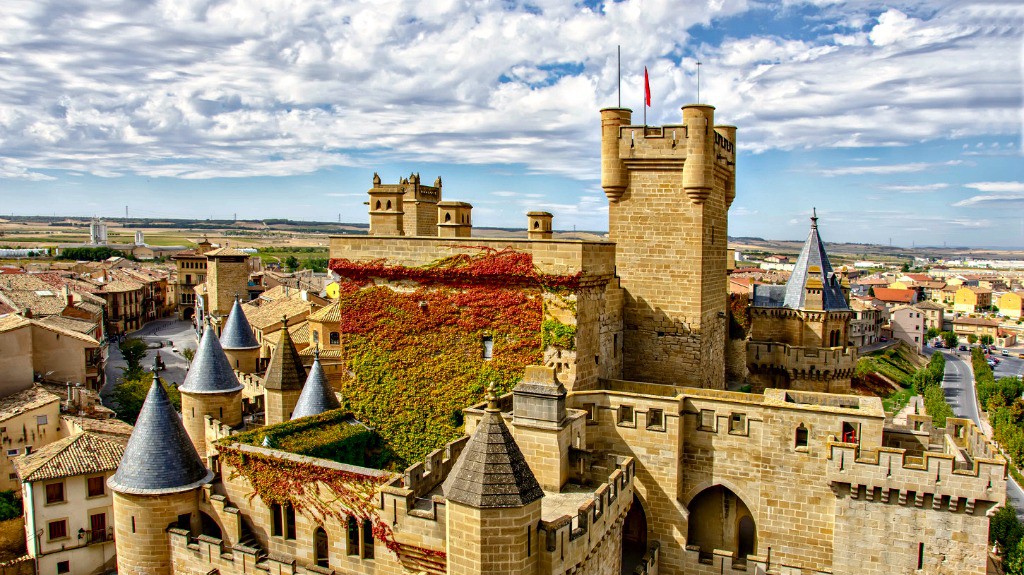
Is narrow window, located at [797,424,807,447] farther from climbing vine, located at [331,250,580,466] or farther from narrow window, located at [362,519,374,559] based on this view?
narrow window, located at [362,519,374,559]

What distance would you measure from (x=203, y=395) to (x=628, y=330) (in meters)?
16.0

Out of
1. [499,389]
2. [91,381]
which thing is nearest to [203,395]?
[499,389]

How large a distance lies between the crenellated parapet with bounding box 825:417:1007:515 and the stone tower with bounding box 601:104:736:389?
6238 millimetres

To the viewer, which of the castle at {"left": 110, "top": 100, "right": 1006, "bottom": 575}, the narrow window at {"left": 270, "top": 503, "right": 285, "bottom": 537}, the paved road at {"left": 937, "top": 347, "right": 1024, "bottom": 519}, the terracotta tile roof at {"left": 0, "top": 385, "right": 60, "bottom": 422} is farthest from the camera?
the paved road at {"left": 937, "top": 347, "right": 1024, "bottom": 519}

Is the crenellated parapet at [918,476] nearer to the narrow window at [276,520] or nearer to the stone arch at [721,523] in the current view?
the stone arch at [721,523]

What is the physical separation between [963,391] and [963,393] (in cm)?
155

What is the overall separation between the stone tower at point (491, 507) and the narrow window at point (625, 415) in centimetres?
750

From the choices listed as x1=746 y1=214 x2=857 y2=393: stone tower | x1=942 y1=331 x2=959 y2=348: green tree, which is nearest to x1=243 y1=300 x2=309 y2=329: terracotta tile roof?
x1=746 y1=214 x2=857 y2=393: stone tower

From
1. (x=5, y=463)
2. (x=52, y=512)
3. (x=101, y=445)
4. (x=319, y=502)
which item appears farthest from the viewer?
(x=5, y=463)

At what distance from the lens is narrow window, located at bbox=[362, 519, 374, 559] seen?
699 inches

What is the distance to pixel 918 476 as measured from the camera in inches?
705

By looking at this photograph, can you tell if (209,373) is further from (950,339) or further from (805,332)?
(950,339)

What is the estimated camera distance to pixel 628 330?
24828 mm

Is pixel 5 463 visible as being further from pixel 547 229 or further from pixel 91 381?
pixel 547 229
